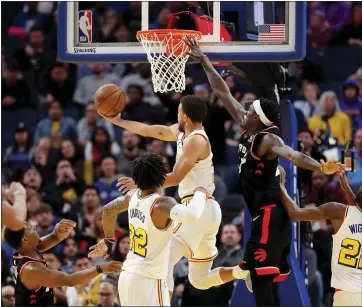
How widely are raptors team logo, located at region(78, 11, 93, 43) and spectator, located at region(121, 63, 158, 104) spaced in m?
4.94

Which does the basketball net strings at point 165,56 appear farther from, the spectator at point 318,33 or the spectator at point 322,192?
the spectator at point 318,33

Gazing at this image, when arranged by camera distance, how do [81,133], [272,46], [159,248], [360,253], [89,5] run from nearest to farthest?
1. [159,248]
2. [360,253]
3. [272,46]
4. [81,133]
5. [89,5]

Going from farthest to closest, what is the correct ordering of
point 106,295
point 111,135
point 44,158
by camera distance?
1. point 111,135
2. point 44,158
3. point 106,295

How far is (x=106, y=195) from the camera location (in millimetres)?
12625

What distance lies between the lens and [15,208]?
7023 mm

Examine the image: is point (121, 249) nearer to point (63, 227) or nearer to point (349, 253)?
point (63, 227)

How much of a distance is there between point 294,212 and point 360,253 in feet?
2.00

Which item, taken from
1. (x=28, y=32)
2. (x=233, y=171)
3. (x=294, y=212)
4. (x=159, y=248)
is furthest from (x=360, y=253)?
(x=28, y=32)

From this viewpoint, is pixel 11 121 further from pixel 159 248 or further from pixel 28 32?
pixel 159 248

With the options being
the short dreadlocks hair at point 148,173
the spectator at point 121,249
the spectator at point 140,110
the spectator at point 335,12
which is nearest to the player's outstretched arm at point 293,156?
the short dreadlocks hair at point 148,173

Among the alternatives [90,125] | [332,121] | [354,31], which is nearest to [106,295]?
[90,125]

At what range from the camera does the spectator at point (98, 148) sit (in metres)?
13.2

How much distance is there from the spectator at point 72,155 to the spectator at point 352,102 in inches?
137

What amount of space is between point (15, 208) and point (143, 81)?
24.2 feet
